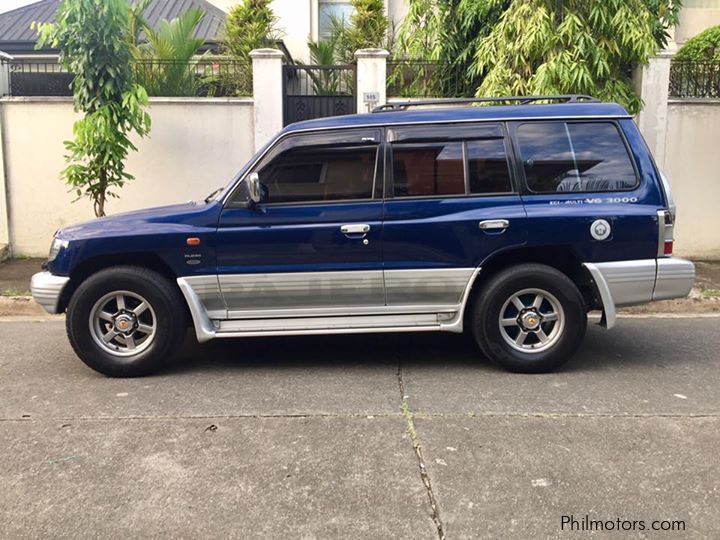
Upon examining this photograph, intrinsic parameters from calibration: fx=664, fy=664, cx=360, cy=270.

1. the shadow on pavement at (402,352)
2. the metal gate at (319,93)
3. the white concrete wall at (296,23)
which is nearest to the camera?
the shadow on pavement at (402,352)

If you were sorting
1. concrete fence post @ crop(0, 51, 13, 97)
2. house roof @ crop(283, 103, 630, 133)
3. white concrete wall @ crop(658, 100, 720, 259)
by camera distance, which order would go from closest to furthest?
1. house roof @ crop(283, 103, 630, 133)
2. white concrete wall @ crop(658, 100, 720, 259)
3. concrete fence post @ crop(0, 51, 13, 97)

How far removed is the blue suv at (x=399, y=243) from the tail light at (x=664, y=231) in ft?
0.04

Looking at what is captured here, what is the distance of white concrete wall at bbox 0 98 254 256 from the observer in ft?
31.4

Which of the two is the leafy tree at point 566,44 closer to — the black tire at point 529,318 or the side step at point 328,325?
the black tire at point 529,318

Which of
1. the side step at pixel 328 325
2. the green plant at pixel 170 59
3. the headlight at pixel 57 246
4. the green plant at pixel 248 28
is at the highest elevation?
the green plant at pixel 248 28

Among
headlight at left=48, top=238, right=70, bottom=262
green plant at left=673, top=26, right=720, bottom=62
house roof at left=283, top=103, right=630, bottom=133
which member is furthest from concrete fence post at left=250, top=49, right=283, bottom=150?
green plant at left=673, top=26, right=720, bottom=62

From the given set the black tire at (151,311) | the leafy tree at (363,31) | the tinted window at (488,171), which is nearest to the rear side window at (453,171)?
the tinted window at (488,171)

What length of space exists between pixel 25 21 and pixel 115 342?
13365 mm

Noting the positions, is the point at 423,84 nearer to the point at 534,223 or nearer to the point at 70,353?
the point at 534,223

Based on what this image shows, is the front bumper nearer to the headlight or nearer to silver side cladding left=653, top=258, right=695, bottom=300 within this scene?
the headlight

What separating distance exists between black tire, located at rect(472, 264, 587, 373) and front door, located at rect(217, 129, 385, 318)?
821mm

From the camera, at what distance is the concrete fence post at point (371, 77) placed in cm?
935

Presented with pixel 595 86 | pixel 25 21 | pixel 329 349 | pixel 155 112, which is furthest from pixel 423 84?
pixel 25 21

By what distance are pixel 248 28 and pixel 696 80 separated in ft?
25.7
